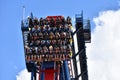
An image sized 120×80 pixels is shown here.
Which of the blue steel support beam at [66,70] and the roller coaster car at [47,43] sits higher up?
the roller coaster car at [47,43]

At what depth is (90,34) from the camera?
62.4 m

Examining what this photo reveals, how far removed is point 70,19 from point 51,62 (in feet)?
15.9

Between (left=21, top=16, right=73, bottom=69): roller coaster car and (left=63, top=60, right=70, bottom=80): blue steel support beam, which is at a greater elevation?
(left=21, top=16, right=73, bottom=69): roller coaster car

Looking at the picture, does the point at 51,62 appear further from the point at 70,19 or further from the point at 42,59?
the point at 70,19

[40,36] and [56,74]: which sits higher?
[40,36]

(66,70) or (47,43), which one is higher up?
(47,43)

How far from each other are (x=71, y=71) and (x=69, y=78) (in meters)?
1.76

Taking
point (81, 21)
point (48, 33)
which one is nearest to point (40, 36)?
point (48, 33)

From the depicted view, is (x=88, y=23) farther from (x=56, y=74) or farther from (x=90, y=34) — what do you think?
(x=56, y=74)

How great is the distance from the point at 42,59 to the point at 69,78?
363 centimetres

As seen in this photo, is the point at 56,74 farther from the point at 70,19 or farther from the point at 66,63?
the point at 70,19

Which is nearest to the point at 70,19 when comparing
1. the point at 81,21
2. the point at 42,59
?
the point at 81,21

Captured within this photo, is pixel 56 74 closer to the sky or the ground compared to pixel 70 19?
closer to the ground

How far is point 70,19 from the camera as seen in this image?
6103 centimetres
